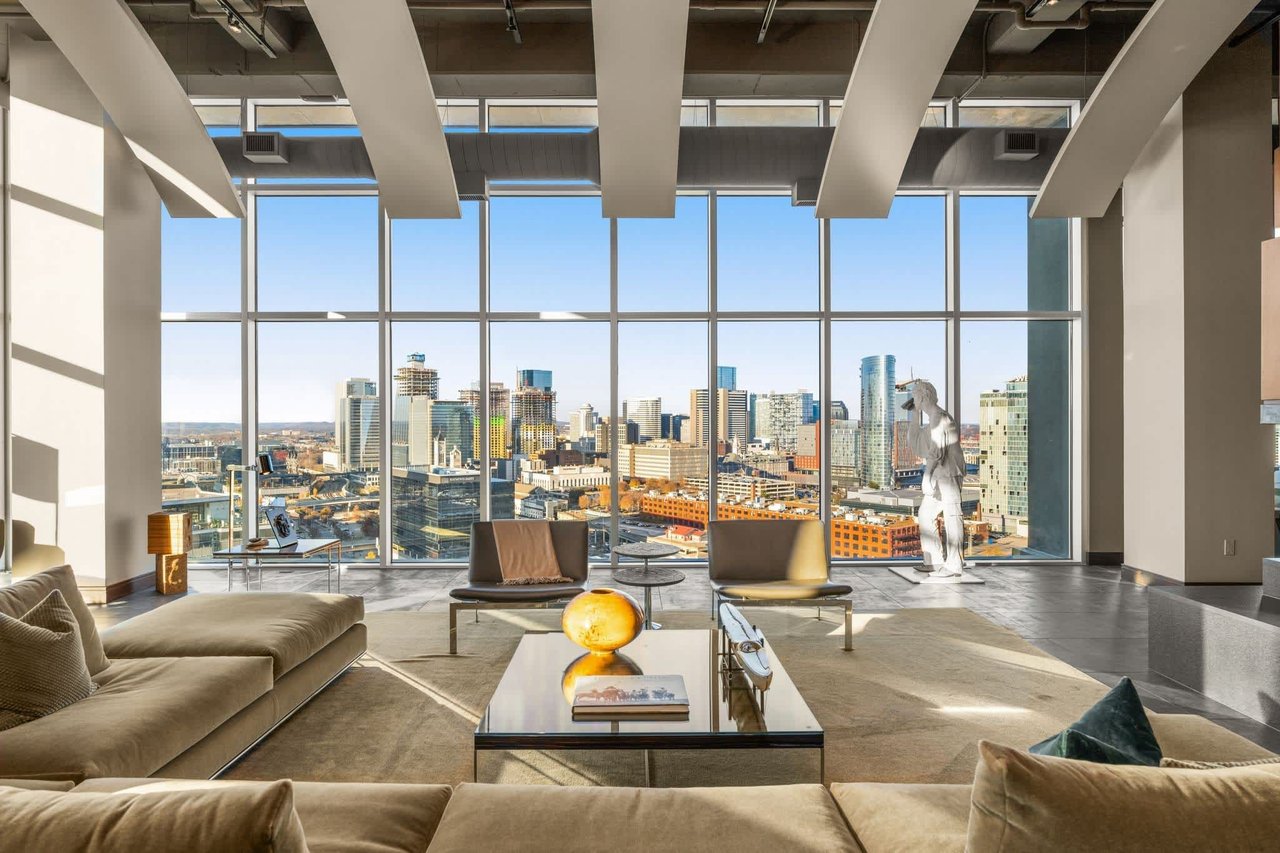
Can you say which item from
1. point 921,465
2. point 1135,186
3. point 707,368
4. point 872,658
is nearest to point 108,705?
point 872,658

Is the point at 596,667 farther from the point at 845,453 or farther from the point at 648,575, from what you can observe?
the point at 845,453

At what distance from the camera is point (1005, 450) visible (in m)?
8.00

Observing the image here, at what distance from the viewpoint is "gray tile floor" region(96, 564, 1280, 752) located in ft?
13.6

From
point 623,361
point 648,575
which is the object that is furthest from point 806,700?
point 623,361

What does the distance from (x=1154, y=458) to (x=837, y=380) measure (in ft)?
9.62

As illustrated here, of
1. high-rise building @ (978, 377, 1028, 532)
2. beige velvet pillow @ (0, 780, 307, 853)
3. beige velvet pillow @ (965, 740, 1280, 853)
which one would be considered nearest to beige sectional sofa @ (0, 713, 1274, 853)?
beige velvet pillow @ (0, 780, 307, 853)

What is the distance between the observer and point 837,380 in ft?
25.7

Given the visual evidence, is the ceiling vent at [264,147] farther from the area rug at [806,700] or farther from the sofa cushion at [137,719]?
the sofa cushion at [137,719]

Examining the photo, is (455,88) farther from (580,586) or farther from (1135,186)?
(1135,186)

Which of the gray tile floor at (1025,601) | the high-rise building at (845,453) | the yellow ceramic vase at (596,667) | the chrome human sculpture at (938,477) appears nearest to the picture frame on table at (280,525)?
the gray tile floor at (1025,601)

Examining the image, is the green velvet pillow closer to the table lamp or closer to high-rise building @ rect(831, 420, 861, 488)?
high-rise building @ rect(831, 420, 861, 488)

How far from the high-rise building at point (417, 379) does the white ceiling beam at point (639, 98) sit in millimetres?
2652

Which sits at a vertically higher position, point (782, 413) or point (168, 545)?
point (782, 413)

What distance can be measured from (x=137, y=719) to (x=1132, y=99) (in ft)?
25.1
